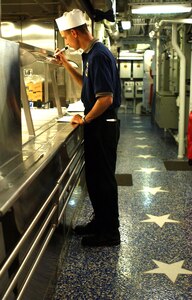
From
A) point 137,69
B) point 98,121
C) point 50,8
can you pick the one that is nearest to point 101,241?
point 98,121

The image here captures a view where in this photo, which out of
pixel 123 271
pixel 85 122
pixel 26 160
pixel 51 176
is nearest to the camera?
pixel 26 160

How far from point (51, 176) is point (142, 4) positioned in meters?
4.42

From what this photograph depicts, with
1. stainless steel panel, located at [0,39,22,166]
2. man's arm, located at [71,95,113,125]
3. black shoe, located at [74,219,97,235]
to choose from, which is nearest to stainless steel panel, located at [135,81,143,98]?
black shoe, located at [74,219,97,235]

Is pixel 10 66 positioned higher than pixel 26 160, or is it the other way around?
pixel 10 66

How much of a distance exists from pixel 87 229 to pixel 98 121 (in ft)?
3.59

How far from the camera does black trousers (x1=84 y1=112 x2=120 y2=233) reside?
10.6 ft

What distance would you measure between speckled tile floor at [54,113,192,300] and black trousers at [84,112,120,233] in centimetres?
29

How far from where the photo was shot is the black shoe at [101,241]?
341 cm

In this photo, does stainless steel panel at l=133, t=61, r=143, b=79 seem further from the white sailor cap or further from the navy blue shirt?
the white sailor cap

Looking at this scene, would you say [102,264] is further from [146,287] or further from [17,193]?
[17,193]

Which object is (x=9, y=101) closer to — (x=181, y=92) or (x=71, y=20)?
(x=71, y=20)

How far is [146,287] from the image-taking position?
8.96 feet

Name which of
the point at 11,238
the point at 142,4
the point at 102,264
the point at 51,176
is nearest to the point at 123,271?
the point at 102,264

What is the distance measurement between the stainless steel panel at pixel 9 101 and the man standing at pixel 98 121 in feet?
3.49
